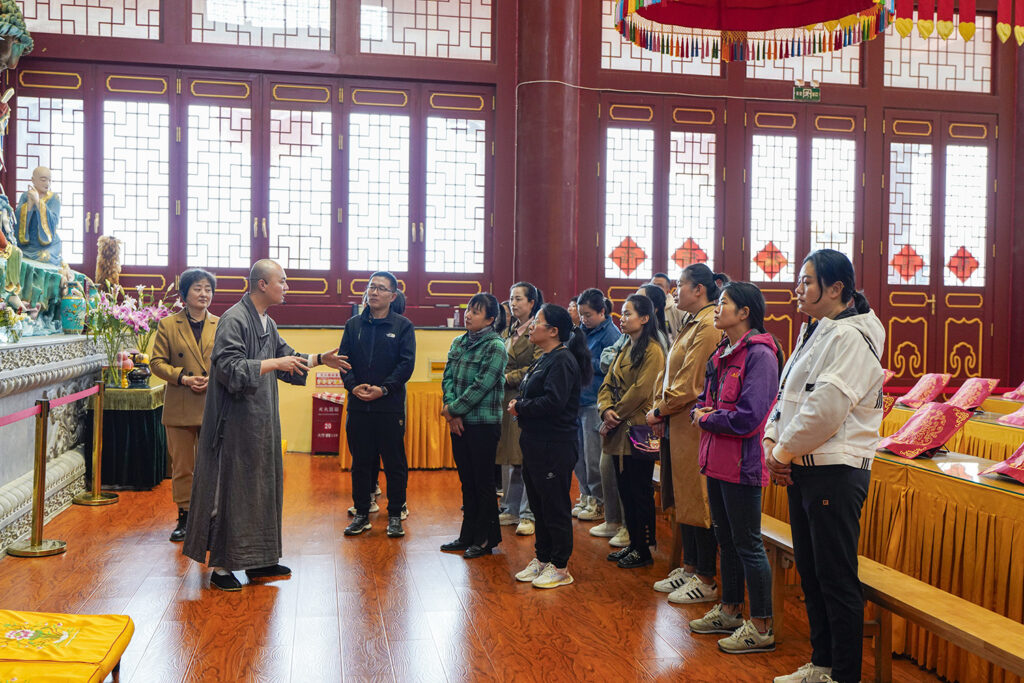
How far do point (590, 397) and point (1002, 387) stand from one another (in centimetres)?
612

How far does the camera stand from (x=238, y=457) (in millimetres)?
3750

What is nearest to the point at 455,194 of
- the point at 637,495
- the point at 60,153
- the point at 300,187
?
the point at 300,187

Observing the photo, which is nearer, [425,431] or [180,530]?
[180,530]

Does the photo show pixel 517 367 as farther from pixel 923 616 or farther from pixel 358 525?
pixel 923 616

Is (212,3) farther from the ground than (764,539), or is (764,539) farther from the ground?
(212,3)

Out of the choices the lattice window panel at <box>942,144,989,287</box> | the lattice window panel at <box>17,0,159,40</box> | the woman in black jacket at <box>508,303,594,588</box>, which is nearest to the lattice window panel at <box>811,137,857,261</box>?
the lattice window panel at <box>942,144,989,287</box>

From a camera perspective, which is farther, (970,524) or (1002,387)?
(1002,387)

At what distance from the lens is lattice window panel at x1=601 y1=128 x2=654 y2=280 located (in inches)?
340

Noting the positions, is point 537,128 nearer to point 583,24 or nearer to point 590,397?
point 583,24

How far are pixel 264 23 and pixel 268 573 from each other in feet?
18.8

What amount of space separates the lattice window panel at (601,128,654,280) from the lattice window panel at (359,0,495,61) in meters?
1.57

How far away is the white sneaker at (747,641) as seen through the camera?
3.15 m

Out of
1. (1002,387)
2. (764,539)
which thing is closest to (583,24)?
(1002,387)

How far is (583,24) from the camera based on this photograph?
8500 millimetres
